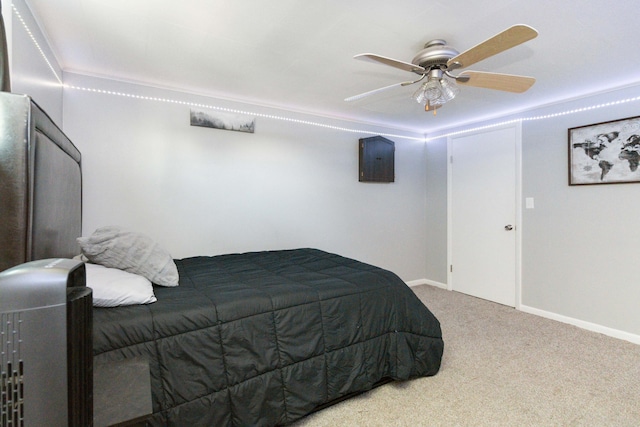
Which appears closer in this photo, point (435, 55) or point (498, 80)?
point (435, 55)

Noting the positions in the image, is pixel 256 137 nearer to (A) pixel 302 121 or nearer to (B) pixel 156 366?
(A) pixel 302 121

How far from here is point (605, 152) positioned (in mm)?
2994

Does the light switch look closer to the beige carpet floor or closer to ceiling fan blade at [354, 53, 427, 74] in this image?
the beige carpet floor

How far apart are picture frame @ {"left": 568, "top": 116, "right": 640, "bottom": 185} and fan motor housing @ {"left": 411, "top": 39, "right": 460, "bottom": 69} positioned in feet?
6.86

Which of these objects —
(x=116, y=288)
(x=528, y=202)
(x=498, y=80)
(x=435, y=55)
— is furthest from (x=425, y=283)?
(x=116, y=288)

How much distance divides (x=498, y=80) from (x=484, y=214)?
2334mm

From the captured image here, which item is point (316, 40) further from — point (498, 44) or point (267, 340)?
point (267, 340)

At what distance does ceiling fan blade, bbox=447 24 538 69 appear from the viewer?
57.1 inches

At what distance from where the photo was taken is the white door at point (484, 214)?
148 inches

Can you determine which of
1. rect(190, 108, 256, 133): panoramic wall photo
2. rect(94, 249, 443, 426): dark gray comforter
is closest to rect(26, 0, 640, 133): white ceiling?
rect(190, 108, 256, 133): panoramic wall photo

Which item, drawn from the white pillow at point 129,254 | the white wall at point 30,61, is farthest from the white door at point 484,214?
the white wall at point 30,61

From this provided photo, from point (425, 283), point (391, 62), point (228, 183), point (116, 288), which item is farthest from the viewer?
point (425, 283)

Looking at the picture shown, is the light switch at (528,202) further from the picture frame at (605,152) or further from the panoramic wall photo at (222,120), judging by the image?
the panoramic wall photo at (222,120)

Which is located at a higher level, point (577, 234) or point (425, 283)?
point (577, 234)
